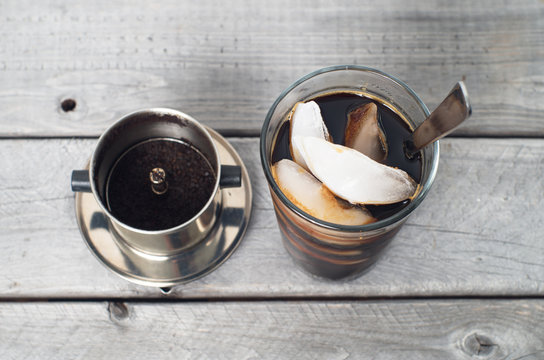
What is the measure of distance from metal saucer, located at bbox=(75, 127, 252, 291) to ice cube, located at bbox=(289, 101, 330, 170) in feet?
0.58

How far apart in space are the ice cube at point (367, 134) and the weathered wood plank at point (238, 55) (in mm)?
213

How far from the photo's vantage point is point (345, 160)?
0.44m

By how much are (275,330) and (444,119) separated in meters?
0.36

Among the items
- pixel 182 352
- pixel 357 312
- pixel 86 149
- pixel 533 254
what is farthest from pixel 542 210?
pixel 86 149

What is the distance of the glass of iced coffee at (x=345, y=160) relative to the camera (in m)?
0.43

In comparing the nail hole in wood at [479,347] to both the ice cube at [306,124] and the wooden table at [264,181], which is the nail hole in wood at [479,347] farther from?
the ice cube at [306,124]

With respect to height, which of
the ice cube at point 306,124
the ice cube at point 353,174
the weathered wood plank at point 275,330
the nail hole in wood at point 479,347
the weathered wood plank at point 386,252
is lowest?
the nail hole in wood at point 479,347

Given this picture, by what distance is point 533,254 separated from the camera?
2.06 feet

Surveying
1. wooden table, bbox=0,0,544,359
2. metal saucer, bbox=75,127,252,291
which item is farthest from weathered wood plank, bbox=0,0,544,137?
metal saucer, bbox=75,127,252,291

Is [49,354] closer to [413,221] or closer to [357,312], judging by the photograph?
[357,312]

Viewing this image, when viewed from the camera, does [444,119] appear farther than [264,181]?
No

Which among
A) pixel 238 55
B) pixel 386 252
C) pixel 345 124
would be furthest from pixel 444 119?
pixel 238 55

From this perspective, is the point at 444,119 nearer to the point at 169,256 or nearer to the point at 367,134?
the point at 367,134

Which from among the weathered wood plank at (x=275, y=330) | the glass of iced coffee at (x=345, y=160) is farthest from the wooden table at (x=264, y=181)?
the glass of iced coffee at (x=345, y=160)
